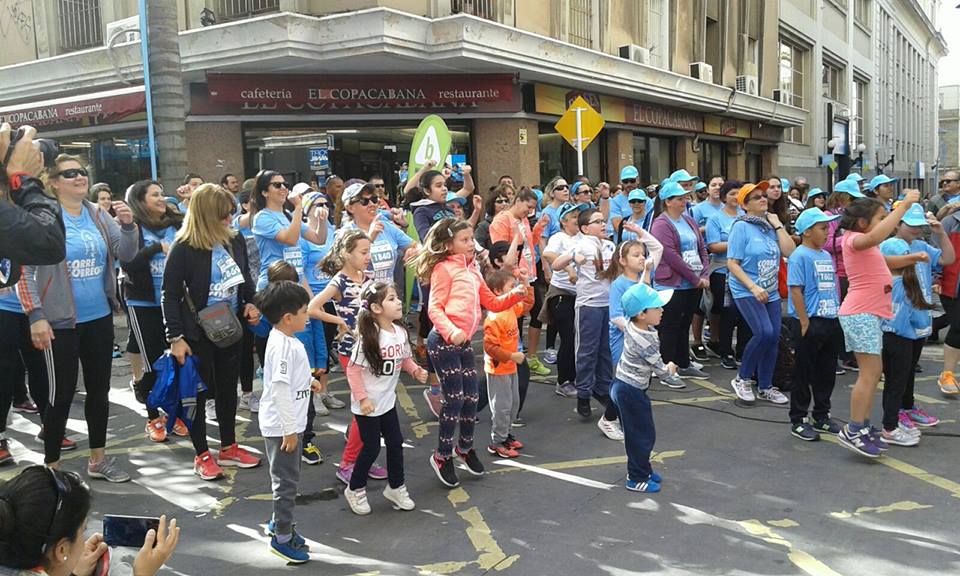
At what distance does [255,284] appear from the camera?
18.1ft

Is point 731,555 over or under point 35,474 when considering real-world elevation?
under

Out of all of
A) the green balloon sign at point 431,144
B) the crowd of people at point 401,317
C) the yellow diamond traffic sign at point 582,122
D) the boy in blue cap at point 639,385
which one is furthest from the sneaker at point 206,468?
the yellow diamond traffic sign at point 582,122

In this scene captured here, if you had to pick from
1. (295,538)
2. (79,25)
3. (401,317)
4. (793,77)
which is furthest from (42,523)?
(793,77)

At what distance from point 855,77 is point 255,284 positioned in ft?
131

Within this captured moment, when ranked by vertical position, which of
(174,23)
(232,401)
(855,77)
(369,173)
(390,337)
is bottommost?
(232,401)

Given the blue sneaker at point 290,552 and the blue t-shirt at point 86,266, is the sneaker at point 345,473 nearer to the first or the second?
the blue sneaker at point 290,552

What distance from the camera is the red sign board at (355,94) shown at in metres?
12.9

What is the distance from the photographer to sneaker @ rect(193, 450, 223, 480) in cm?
496

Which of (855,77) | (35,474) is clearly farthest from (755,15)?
(35,474)

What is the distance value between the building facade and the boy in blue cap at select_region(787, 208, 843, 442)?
795 cm

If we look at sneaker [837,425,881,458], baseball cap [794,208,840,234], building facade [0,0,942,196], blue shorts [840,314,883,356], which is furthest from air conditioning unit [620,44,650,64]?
sneaker [837,425,881,458]

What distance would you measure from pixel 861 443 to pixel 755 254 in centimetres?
190

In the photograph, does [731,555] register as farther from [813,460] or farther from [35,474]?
[35,474]

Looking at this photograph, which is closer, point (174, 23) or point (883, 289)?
point (883, 289)
